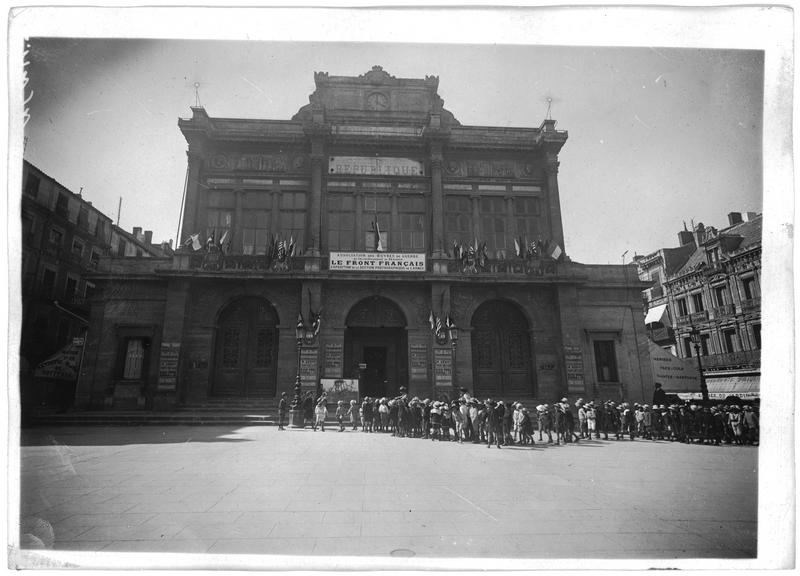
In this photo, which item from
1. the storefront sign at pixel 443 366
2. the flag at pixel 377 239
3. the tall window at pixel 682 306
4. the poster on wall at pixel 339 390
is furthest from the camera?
the tall window at pixel 682 306

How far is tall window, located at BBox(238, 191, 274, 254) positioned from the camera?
22.9m

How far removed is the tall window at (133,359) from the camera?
Result: 2055 cm

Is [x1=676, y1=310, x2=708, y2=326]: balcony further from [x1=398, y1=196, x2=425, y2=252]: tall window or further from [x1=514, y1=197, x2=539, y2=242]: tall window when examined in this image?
[x1=398, y1=196, x2=425, y2=252]: tall window

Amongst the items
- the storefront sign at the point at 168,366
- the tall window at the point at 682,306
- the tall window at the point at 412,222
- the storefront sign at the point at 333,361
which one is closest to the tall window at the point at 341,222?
the tall window at the point at 412,222

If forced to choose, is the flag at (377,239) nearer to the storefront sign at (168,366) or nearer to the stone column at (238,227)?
the stone column at (238,227)

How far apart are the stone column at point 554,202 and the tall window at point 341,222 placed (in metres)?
10.9

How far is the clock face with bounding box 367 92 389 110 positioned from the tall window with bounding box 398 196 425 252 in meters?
5.66

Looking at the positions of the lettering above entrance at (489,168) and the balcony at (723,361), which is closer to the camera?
the balcony at (723,361)

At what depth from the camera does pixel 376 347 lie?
22625 millimetres

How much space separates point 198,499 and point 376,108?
22.7 meters

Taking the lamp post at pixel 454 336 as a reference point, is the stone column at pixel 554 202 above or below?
above

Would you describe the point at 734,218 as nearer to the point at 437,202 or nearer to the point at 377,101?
the point at 437,202

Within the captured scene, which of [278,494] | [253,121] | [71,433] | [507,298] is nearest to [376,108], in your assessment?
[253,121]

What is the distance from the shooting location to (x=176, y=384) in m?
19.5
